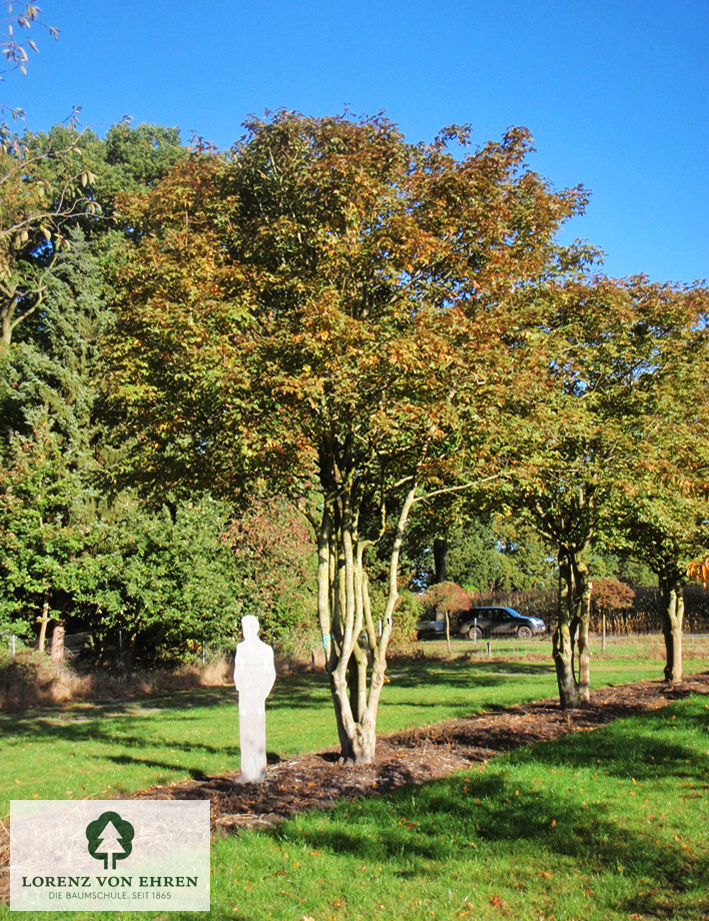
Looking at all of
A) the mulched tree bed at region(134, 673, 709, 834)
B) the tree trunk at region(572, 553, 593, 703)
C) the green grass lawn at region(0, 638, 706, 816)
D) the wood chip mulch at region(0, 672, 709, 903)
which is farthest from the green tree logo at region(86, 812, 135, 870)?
the tree trunk at region(572, 553, 593, 703)

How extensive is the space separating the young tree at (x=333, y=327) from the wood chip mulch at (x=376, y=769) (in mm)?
666

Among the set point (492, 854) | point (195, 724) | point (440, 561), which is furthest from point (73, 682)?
point (440, 561)

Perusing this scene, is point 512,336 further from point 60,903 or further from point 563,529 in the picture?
point 60,903

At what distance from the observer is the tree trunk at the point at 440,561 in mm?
47594

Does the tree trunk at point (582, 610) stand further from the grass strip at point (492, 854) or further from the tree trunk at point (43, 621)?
the tree trunk at point (43, 621)

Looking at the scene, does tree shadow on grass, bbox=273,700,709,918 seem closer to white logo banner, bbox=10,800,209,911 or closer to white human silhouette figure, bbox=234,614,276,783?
white logo banner, bbox=10,800,209,911

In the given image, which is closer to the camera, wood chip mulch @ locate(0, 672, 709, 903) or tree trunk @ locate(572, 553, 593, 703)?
wood chip mulch @ locate(0, 672, 709, 903)

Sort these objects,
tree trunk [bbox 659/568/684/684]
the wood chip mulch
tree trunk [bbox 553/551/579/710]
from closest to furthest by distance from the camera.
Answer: the wood chip mulch
tree trunk [bbox 553/551/579/710]
tree trunk [bbox 659/568/684/684]

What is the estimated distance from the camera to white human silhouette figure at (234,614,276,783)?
28.2ft

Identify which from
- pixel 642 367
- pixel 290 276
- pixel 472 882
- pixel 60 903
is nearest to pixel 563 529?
pixel 642 367

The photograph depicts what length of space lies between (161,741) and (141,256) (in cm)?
794

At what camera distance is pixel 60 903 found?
5.15 m

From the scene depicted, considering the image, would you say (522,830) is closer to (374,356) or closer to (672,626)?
(374,356)

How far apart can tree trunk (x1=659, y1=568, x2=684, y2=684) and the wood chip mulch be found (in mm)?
4224
